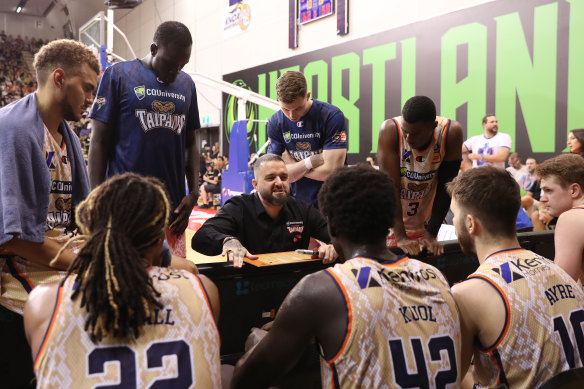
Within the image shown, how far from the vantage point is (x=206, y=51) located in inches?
591

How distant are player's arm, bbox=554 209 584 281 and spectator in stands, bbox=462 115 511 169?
16.2ft

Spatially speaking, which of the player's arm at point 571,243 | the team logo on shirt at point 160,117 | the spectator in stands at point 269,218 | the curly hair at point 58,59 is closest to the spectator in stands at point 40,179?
the curly hair at point 58,59

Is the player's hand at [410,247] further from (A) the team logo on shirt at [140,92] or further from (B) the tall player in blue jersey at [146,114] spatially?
(A) the team logo on shirt at [140,92]

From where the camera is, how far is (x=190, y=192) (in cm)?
261

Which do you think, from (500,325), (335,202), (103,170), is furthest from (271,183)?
(500,325)

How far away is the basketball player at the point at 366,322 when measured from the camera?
1.18 m

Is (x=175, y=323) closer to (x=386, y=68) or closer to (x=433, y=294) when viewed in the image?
(x=433, y=294)

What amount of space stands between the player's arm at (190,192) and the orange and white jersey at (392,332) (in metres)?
1.38

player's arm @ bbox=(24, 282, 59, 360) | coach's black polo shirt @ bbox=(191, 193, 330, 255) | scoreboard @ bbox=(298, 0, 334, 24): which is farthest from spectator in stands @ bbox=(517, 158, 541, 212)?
player's arm @ bbox=(24, 282, 59, 360)

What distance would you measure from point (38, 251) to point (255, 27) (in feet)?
39.4

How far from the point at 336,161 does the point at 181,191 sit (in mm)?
1158

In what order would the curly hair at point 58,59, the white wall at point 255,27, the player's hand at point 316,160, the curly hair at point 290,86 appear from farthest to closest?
the white wall at point 255,27 < the player's hand at point 316,160 < the curly hair at point 290,86 < the curly hair at point 58,59

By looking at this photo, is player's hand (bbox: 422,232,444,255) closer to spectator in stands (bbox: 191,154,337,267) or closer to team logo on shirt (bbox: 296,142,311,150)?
spectator in stands (bbox: 191,154,337,267)

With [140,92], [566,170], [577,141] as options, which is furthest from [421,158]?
[577,141]
